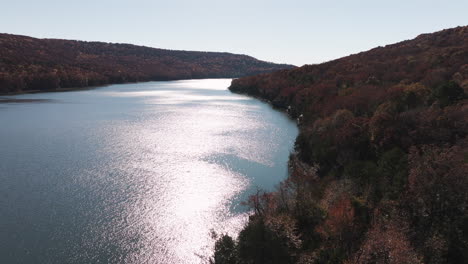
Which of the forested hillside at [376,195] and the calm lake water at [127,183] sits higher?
the forested hillside at [376,195]

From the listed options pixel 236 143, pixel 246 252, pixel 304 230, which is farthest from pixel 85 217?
pixel 236 143

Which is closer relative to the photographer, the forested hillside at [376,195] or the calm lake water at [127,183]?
the forested hillside at [376,195]

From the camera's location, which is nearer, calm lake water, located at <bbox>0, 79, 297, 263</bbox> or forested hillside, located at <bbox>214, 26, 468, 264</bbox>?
forested hillside, located at <bbox>214, 26, 468, 264</bbox>

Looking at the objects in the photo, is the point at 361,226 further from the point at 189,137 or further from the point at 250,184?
the point at 189,137


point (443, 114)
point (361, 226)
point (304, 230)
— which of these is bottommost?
point (304, 230)

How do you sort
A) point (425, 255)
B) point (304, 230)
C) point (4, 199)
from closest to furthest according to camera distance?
1. point (425, 255)
2. point (304, 230)
3. point (4, 199)
